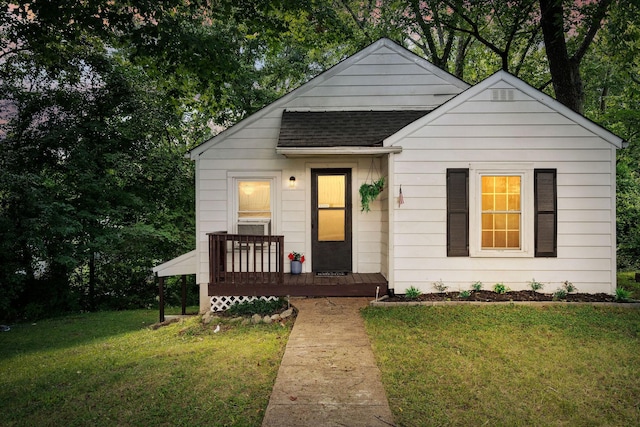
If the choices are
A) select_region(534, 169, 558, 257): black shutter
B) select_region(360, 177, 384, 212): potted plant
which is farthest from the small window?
select_region(360, 177, 384, 212): potted plant

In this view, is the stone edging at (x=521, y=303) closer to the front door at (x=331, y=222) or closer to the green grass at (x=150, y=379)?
the front door at (x=331, y=222)

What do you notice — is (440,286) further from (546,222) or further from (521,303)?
(546,222)

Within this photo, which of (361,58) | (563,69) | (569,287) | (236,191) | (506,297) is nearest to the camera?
(506,297)

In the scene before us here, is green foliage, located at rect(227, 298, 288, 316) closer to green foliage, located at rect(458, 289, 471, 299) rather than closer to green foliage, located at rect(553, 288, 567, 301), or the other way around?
green foliage, located at rect(458, 289, 471, 299)

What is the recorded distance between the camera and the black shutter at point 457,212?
23.7 ft

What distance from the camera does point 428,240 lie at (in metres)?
7.29

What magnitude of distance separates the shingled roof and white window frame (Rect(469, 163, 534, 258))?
70.3 inches

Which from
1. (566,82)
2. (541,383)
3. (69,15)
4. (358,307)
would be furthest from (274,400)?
(566,82)

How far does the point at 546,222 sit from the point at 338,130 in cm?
399

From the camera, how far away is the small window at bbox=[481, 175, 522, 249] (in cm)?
730

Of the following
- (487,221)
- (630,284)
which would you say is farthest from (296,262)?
(630,284)

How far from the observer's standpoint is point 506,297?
277 inches

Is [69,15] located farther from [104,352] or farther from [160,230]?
[160,230]

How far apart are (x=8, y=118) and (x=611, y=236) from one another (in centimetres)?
1391
